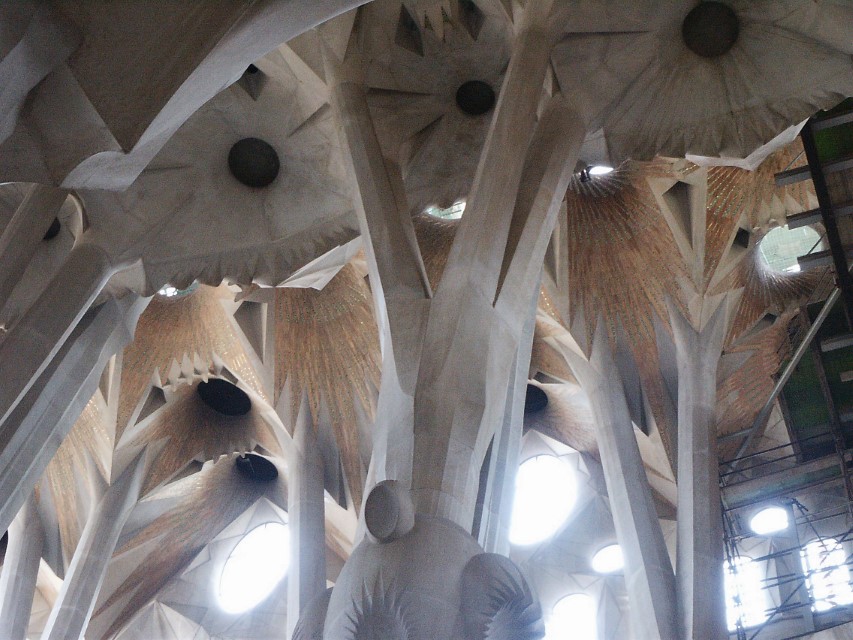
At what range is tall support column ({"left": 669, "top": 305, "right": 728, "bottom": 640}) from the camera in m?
9.74

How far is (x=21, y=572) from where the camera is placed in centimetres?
1275

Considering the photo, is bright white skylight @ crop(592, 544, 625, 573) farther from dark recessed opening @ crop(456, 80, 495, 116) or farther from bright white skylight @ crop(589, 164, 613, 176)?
dark recessed opening @ crop(456, 80, 495, 116)

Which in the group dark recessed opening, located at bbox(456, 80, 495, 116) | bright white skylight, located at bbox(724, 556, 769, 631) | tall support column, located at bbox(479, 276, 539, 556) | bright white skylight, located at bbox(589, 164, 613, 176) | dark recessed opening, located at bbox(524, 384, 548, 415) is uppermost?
bright white skylight, located at bbox(589, 164, 613, 176)

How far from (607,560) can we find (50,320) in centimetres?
836

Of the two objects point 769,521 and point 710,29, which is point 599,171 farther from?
point 769,521

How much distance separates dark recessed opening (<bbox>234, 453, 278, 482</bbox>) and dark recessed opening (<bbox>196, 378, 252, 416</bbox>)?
1160 mm

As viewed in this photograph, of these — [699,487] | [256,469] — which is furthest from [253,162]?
[256,469]

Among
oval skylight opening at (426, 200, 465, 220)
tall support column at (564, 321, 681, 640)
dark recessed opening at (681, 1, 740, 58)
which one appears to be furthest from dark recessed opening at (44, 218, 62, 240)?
dark recessed opening at (681, 1, 740, 58)

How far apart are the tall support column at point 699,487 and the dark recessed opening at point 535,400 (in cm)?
244

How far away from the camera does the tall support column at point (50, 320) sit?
314 inches

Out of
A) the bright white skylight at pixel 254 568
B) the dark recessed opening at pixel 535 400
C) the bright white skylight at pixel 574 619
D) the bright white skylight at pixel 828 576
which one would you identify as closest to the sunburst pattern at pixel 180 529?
the bright white skylight at pixel 254 568

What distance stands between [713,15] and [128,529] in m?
10.3

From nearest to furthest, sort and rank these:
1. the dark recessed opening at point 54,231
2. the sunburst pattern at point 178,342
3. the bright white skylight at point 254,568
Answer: the dark recessed opening at point 54,231
the sunburst pattern at point 178,342
the bright white skylight at point 254,568

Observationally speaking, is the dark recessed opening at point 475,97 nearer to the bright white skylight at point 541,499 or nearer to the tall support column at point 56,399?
the tall support column at point 56,399
